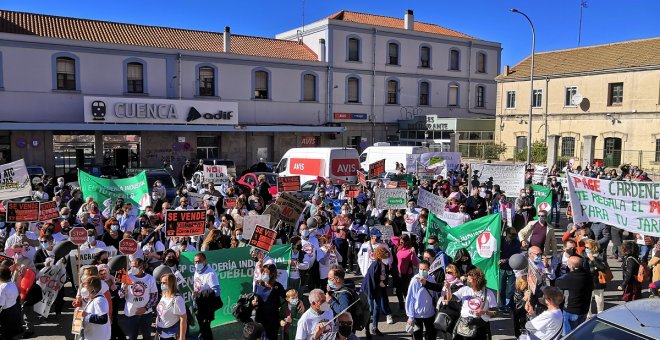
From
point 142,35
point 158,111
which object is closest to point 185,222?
point 158,111

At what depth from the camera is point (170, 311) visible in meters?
6.85

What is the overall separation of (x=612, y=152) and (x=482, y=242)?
91.8ft

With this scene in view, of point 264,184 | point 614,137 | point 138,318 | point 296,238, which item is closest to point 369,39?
point 614,137

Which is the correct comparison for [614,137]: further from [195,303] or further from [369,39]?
[195,303]

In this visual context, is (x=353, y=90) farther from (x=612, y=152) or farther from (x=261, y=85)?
(x=612, y=152)

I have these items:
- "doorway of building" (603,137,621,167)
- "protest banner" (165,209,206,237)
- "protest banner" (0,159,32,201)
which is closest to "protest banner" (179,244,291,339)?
"protest banner" (165,209,206,237)

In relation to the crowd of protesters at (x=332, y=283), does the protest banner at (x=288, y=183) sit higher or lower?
higher

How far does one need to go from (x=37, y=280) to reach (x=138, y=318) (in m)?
2.36

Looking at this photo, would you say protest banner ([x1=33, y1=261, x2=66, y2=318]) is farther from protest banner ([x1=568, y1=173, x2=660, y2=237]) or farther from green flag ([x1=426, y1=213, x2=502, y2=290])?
protest banner ([x1=568, y1=173, x2=660, y2=237])

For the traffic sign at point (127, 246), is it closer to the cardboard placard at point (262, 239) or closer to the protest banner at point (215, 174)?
the cardboard placard at point (262, 239)

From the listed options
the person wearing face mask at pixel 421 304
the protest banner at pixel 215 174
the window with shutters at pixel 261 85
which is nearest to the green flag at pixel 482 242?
the person wearing face mask at pixel 421 304

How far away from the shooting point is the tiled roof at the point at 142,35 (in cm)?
3095

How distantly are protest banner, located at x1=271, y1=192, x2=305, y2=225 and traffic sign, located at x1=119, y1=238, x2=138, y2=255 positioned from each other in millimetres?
3541

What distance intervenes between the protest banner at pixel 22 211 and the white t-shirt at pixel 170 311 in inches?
217
